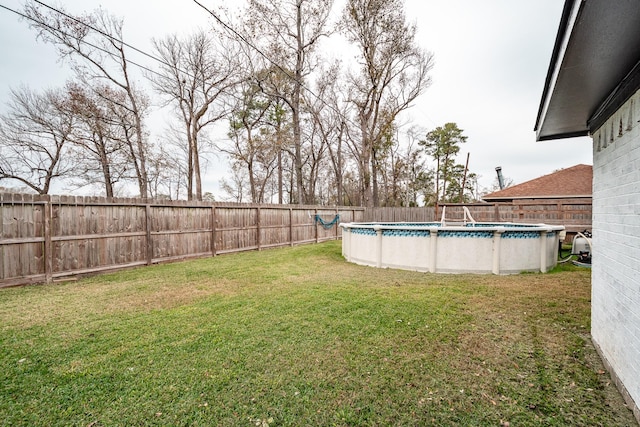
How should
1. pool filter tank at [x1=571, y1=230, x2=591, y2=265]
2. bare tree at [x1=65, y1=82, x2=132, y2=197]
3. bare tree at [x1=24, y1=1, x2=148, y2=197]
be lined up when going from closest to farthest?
pool filter tank at [x1=571, y1=230, x2=591, y2=265], bare tree at [x1=24, y1=1, x2=148, y2=197], bare tree at [x1=65, y1=82, x2=132, y2=197]

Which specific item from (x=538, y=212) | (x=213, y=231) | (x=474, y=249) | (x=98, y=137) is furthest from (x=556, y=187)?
(x=98, y=137)

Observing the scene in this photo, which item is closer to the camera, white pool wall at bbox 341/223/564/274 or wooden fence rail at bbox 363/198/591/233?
white pool wall at bbox 341/223/564/274

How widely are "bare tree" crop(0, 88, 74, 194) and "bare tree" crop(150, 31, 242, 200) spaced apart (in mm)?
4842

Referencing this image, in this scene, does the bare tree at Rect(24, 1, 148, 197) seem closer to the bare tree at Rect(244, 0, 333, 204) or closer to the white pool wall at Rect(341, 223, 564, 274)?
the bare tree at Rect(244, 0, 333, 204)

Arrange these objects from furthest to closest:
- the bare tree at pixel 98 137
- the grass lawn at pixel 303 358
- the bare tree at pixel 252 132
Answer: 1. the bare tree at pixel 252 132
2. the bare tree at pixel 98 137
3. the grass lawn at pixel 303 358

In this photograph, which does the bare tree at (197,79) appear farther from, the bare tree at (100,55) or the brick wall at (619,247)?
the brick wall at (619,247)

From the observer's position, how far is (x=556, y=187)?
15.2 metres

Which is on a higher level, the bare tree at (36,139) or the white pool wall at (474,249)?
the bare tree at (36,139)

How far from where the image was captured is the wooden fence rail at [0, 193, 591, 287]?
4.96 meters

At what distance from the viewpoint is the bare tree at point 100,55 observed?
35.8ft

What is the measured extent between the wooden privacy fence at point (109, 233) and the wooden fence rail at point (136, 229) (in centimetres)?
1

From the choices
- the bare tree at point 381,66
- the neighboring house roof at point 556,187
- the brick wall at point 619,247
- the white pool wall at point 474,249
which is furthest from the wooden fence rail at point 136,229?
the bare tree at point 381,66

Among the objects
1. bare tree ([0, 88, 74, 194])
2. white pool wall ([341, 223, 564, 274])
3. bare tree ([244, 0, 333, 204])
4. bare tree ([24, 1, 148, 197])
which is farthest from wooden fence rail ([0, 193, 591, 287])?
bare tree ([0, 88, 74, 194])

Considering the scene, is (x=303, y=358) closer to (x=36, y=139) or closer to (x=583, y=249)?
(x=583, y=249)
